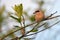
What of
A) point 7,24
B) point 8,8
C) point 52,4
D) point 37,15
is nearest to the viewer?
point 37,15

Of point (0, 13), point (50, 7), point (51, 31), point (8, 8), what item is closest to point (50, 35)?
point (51, 31)

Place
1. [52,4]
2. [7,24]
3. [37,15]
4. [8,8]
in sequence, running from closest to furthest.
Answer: [37,15] < [7,24] < [8,8] < [52,4]

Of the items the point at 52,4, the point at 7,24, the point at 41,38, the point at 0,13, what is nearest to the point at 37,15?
the point at 0,13

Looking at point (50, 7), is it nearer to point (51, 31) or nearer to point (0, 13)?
point (51, 31)

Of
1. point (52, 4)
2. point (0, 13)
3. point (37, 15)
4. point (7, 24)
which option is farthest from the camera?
point (52, 4)

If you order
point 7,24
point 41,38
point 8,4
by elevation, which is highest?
→ point 8,4

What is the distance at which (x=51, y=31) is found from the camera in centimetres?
102

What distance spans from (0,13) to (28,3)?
495 mm

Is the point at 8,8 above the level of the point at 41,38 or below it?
above

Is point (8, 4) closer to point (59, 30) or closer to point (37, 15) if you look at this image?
point (59, 30)

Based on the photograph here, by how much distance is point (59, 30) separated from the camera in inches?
41.6

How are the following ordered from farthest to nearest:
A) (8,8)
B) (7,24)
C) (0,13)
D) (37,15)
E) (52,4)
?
(52,4) → (8,8) → (7,24) → (0,13) → (37,15)

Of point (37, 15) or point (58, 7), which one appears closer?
point (37, 15)

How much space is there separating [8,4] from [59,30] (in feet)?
1.23
